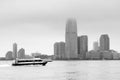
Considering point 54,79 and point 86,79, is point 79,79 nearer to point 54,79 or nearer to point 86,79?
point 86,79

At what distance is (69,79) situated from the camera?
109 m

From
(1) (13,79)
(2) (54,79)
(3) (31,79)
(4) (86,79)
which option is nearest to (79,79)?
(4) (86,79)

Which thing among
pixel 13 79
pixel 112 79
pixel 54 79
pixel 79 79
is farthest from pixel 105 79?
pixel 13 79

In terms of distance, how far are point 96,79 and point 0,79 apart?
3596cm

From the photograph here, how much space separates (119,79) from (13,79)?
39107mm

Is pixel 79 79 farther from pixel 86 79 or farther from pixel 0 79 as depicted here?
pixel 0 79

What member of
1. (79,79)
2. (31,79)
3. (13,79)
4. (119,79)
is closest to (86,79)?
(79,79)

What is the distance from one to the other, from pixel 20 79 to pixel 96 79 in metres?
28.5

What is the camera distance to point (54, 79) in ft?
370

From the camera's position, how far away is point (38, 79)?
4368 inches

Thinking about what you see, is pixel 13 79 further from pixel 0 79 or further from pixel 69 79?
Result: pixel 69 79

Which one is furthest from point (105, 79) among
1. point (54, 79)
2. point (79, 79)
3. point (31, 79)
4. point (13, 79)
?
point (13, 79)

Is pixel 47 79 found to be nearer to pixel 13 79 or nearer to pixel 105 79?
pixel 13 79

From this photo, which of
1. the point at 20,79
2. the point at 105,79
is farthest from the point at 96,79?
the point at 20,79
